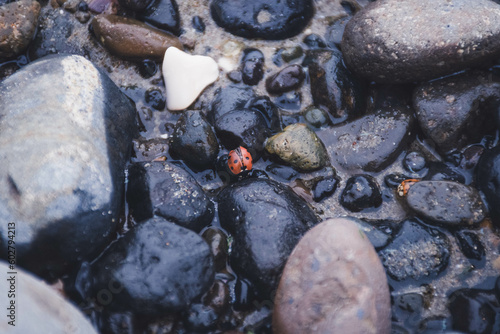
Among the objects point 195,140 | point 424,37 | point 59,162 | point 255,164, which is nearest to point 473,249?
point 424,37

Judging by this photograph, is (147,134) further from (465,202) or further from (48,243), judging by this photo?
(465,202)

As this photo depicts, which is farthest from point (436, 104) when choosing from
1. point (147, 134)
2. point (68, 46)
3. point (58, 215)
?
point (68, 46)

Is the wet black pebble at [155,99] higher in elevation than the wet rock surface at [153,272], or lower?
higher

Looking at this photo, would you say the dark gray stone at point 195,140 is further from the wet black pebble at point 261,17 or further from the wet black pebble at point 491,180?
the wet black pebble at point 491,180

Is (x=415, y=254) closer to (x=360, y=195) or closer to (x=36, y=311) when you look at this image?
(x=360, y=195)

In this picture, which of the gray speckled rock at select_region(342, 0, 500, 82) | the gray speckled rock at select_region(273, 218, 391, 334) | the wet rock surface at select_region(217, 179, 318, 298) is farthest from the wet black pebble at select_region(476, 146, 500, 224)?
the wet rock surface at select_region(217, 179, 318, 298)

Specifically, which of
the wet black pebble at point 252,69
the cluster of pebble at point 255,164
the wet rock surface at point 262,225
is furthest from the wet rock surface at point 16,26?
the wet rock surface at point 262,225

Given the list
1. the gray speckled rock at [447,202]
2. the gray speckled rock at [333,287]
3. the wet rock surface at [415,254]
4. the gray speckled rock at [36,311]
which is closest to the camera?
the gray speckled rock at [36,311]
